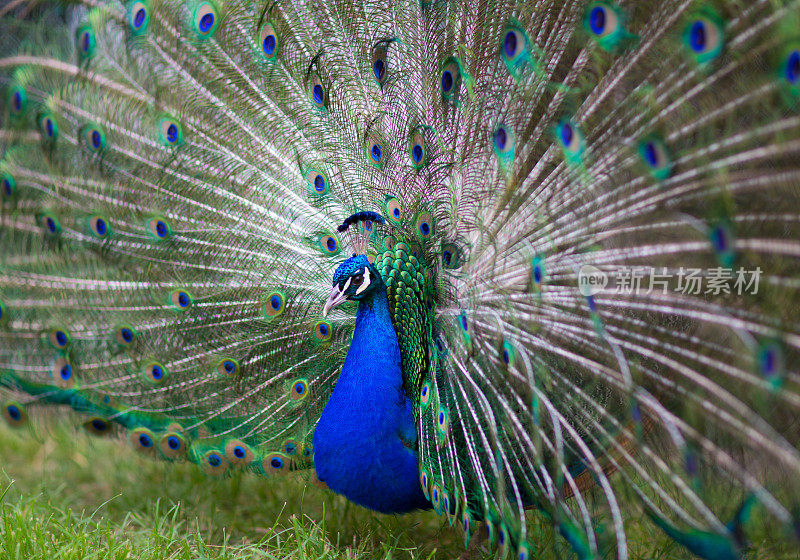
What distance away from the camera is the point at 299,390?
2.29 metres

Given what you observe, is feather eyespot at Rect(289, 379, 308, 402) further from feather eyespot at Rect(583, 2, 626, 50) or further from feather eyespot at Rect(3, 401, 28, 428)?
feather eyespot at Rect(583, 2, 626, 50)

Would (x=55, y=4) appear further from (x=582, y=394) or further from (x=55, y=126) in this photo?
(x=582, y=394)

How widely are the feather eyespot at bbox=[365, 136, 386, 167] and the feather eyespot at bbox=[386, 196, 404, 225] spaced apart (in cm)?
12

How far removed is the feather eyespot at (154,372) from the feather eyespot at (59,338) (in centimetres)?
38

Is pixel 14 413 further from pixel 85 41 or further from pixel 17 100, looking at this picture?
pixel 85 41

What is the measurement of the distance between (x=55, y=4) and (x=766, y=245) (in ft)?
8.43

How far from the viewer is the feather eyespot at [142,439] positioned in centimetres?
245

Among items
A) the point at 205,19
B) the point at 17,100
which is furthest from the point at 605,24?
the point at 17,100

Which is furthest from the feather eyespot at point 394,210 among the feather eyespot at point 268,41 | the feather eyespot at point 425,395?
the feather eyespot at point 268,41

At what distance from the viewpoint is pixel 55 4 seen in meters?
2.43

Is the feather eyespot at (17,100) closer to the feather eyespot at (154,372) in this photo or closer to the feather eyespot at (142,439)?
the feather eyespot at (154,372)

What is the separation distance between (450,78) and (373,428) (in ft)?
3.48

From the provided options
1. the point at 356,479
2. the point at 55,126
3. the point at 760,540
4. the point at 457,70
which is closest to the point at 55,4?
the point at 55,126

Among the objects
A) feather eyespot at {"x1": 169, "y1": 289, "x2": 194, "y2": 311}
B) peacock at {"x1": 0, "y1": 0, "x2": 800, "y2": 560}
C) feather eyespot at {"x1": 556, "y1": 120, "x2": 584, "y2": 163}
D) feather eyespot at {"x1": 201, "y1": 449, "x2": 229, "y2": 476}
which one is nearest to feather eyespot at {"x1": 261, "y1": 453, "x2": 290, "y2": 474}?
peacock at {"x1": 0, "y1": 0, "x2": 800, "y2": 560}
